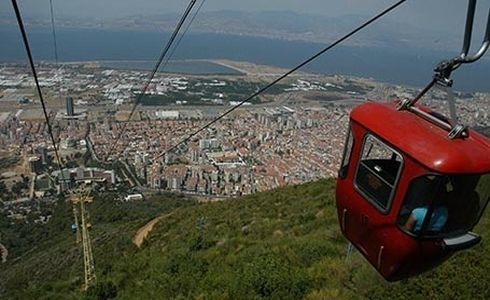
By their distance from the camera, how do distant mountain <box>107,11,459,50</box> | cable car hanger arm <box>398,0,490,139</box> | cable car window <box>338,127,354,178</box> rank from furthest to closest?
distant mountain <box>107,11,459,50</box>, cable car window <box>338,127,354,178</box>, cable car hanger arm <box>398,0,490,139</box>

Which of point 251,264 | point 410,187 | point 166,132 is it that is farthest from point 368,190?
point 166,132

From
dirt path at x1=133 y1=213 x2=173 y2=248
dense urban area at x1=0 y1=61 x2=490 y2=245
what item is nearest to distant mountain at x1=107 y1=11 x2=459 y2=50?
dense urban area at x1=0 y1=61 x2=490 y2=245

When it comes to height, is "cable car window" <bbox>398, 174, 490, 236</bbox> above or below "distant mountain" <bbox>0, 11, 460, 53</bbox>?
above

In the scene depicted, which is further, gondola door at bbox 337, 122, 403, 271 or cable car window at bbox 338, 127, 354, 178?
cable car window at bbox 338, 127, 354, 178

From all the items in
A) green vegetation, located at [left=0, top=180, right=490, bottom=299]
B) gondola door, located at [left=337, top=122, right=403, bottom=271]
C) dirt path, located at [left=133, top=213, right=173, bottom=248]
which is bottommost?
dirt path, located at [left=133, top=213, right=173, bottom=248]

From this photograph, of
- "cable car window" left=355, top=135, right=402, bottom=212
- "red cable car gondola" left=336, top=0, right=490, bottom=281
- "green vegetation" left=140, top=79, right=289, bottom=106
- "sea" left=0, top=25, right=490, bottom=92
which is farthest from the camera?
"sea" left=0, top=25, right=490, bottom=92

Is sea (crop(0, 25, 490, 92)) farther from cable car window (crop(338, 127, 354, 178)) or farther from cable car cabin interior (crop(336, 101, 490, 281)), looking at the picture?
cable car cabin interior (crop(336, 101, 490, 281))

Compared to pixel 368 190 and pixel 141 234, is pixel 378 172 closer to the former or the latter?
pixel 368 190
